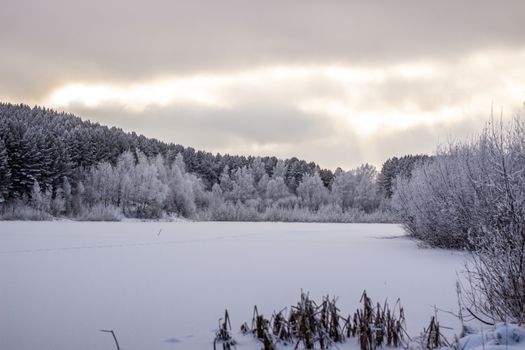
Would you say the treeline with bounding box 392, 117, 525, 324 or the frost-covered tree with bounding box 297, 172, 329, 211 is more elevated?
the frost-covered tree with bounding box 297, 172, 329, 211

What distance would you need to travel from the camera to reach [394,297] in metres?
6.32

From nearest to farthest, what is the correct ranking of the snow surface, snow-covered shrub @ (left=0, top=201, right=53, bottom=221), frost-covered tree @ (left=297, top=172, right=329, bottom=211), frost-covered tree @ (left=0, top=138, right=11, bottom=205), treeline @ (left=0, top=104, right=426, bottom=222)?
the snow surface < snow-covered shrub @ (left=0, top=201, right=53, bottom=221) < frost-covered tree @ (left=0, top=138, right=11, bottom=205) < treeline @ (left=0, top=104, right=426, bottom=222) < frost-covered tree @ (left=297, top=172, right=329, bottom=211)

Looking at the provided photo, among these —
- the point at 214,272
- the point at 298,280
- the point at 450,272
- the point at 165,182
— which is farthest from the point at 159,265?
the point at 165,182

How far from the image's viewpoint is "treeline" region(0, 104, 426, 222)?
1619 inches

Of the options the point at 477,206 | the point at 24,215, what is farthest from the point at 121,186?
the point at 477,206

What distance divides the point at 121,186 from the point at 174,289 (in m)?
45.9

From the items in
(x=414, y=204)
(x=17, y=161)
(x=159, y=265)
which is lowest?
(x=159, y=265)

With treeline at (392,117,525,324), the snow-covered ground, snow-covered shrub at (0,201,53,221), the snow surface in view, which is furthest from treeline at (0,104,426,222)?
the snow surface

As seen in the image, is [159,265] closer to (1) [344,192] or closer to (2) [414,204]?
(2) [414,204]

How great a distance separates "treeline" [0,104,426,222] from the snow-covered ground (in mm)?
19246

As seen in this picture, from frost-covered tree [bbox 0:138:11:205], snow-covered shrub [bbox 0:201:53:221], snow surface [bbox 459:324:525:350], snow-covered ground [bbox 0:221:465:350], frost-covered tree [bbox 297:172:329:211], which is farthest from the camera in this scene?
frost-covered tree [bbox 297:172:329:211]

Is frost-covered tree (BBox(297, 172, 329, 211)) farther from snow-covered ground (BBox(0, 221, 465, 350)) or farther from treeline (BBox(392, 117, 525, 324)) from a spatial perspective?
snow-covered ground (BBox(0, 221, 465, 350))

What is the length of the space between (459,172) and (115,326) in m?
11.2

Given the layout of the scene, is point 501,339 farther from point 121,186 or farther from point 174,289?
point 121,186
